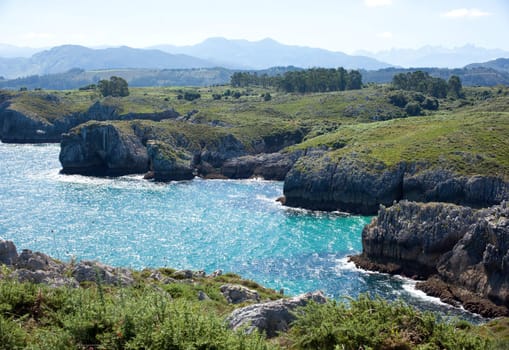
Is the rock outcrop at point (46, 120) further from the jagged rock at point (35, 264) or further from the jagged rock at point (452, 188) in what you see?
the jagged rock at point (35, 264)

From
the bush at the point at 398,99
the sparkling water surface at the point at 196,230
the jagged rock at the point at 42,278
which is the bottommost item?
the sparkling water surface at the point at 196,230

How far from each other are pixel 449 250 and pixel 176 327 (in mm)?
49057

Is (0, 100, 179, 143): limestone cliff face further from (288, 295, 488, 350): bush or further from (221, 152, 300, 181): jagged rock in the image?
(288, 295, 488, 350): bush

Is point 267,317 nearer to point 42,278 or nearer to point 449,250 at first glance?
point 42,278

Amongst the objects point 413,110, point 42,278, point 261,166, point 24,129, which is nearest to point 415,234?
point 42,278

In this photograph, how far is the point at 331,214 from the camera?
297ft

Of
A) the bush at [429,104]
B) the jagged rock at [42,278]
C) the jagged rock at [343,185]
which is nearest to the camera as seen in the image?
the jagged rock at [42,278]

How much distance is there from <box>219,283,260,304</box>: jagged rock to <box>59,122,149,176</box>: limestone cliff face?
301ft

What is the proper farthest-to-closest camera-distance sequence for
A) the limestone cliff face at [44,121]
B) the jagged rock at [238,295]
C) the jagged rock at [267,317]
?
the limestone cliff face at [44,121], the jagged rock at [238,295], the jagged rock at [267,317]

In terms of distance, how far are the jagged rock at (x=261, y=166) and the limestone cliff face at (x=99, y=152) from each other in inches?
852

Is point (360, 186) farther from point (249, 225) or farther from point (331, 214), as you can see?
point (249, 225)

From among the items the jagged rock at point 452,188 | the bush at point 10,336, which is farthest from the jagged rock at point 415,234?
the bush at point 10,336

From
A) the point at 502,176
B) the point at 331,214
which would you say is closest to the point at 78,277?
the point at 331,214

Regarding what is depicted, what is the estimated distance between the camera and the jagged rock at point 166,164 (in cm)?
12081
